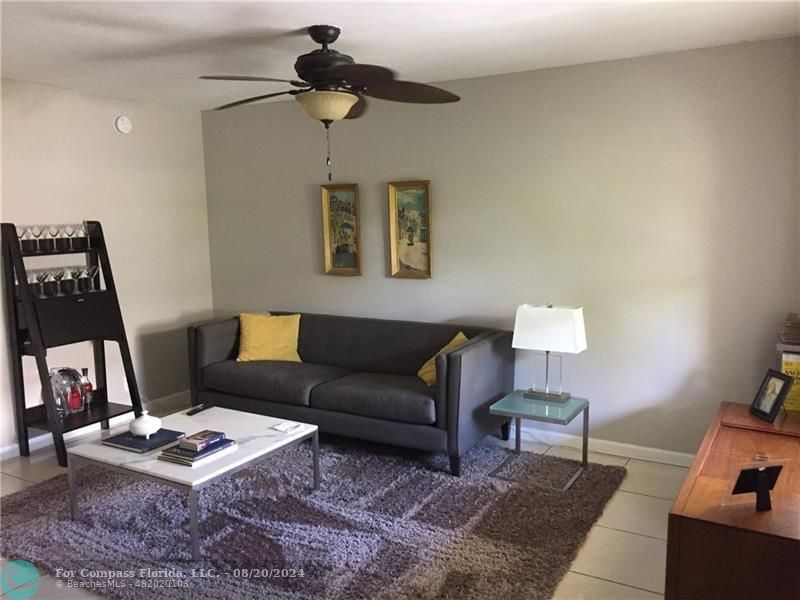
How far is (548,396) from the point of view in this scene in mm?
3754

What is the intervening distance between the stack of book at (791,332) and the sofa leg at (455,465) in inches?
68.0

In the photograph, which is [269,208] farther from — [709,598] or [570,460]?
[709,598]

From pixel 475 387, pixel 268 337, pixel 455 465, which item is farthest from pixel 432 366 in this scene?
pixel 268 337

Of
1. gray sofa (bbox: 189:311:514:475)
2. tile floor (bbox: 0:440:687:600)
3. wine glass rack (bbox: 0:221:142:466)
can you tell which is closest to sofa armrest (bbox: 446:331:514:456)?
gray sofa (bbox: 189:311:514:475)

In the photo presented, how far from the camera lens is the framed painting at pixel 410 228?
432cm

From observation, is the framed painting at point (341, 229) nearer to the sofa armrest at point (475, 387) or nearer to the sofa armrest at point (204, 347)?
the sofa armrest at point (204, 347)

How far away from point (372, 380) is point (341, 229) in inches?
49.0

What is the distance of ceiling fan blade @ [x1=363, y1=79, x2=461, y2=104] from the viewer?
8.61 feet

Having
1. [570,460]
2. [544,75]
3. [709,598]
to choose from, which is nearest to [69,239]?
[544,75]

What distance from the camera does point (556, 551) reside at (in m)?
2.79

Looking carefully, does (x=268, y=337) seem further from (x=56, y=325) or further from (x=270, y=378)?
(x=56, y=325)

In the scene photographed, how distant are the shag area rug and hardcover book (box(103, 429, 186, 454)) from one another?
378 millimetres

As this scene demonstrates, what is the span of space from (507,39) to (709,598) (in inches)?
99.9

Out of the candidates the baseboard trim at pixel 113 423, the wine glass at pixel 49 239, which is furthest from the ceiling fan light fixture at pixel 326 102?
the baseboard trim at pixel 113 423
